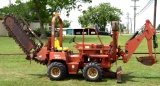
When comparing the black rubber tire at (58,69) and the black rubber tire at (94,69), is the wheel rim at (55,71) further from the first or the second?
the black rubber tire at (94,69)

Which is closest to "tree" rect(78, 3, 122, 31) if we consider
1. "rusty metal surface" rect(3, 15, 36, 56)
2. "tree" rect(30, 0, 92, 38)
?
"tree" rect(30, 0, 92, 38)

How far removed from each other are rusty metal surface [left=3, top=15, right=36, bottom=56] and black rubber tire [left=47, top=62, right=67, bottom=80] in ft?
4.42

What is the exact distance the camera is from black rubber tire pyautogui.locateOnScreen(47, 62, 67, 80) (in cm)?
1060

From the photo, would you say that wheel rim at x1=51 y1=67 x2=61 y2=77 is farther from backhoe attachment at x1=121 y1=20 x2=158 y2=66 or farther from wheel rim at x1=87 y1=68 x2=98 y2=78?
backhoe attachment at x1=121 y1=20 x2=158 y2=66

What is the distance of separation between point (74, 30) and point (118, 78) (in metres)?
100

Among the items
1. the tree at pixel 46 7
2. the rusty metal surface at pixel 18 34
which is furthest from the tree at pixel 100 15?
the rusty metal surface at pixel 18 34

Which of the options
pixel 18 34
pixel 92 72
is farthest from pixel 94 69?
pixel 18 34

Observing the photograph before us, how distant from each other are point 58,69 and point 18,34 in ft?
7.43

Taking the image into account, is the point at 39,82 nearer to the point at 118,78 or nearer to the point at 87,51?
the point at 87,51

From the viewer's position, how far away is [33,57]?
11344mm

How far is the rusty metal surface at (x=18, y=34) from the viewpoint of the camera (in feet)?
37.8

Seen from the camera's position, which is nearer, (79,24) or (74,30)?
(74,30)

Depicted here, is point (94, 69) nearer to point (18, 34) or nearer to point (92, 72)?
point (92, 72)

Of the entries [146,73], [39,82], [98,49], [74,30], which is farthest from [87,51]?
[74,30]
